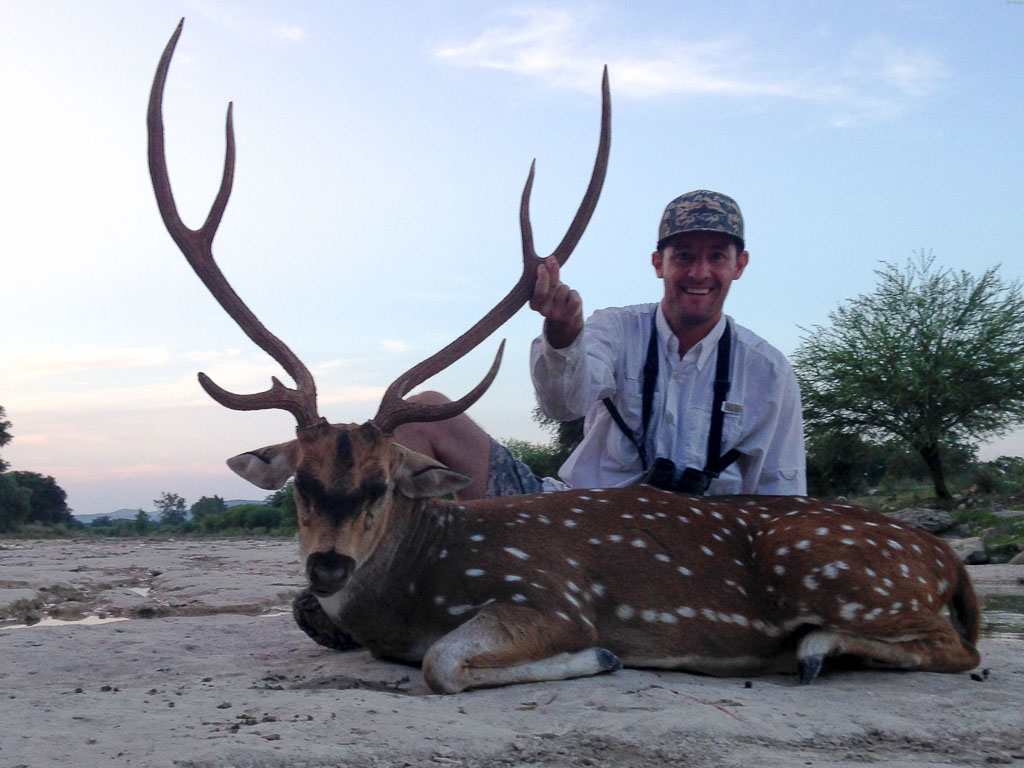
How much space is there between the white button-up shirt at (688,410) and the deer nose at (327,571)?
5.60 feet

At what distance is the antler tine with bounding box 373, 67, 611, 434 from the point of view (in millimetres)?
4504

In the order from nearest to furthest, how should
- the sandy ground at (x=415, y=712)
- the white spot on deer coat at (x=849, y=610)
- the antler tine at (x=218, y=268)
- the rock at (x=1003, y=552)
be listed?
the sandy ground at (x=415, y=712) < the white spot on deer coat at (x=849, y=610) < the antler tine at (x=218, y=268) < the rock at (x=1003, y=552)

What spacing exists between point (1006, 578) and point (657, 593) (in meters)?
5.83

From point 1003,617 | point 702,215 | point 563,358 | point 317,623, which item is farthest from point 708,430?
point 1003,617

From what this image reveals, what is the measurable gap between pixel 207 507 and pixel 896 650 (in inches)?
860

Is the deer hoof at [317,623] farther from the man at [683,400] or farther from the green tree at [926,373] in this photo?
the green tree at [926,373]

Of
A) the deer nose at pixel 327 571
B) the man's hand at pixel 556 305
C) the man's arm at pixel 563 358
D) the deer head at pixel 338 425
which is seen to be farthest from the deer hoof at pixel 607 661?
the man's hand at pixel 556 305

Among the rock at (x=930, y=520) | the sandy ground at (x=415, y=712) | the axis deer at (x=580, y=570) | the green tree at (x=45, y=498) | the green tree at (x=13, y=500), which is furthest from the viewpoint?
the green tree at (x=45, y=498)

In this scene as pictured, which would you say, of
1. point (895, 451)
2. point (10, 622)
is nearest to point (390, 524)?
point (10, 622)

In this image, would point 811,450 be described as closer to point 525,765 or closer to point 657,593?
point 657,593

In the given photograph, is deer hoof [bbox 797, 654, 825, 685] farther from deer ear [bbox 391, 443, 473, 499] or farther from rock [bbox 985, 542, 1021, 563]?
rock [bbox 985, 542, 1021, 563]

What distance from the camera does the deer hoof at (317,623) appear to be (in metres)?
4.66

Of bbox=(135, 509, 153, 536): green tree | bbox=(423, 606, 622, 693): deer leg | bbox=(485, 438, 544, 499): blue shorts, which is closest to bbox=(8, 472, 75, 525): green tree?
bbox=(135, 509, 153, 536): green tree

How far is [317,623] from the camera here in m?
4.69
